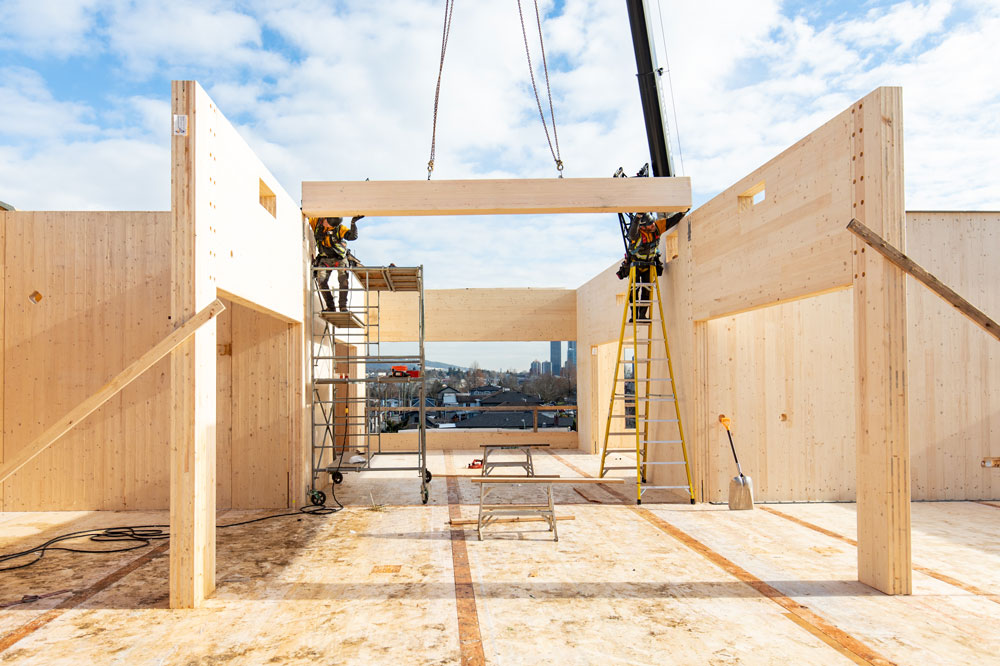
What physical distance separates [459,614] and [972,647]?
2.90 m

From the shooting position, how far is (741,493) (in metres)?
7.04

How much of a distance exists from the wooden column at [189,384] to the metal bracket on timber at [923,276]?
4.66 metres

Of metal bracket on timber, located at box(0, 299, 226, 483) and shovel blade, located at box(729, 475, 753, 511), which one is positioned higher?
metal bracket on timber, located at box(0, 299, 226, 483)

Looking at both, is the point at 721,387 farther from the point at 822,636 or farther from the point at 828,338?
the point at 822,636

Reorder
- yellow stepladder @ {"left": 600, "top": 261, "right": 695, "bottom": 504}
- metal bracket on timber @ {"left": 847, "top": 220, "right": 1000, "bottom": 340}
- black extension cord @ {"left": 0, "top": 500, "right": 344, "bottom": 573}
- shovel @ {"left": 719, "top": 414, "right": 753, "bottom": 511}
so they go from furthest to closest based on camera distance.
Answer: yellow stepladder @ {"left": 600, "top": 261, "right": 695, "bottom": 504}, shovel @ {"left": 719, "top": 414, "right": 753, "bottom": 511}, black extension cord @ {"left": 0, "top": 500, "right": 344, "bottom": 573}, metal bracket on timber @ {"left": 847, "top": 220, "right": 1000, "bottom": 340}

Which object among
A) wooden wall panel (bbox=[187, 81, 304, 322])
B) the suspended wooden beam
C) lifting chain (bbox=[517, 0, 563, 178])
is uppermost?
lifting chain (bbox=[517, 0, 563, 178])

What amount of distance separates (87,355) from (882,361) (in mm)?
8197

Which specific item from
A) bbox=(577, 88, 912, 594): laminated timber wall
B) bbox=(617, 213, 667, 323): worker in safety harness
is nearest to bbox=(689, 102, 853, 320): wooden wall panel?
bbox=(577, 88, 912, 594): laminated timber wall

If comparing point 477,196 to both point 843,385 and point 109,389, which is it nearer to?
Result: point 109,389

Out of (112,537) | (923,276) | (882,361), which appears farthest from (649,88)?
(112,537)

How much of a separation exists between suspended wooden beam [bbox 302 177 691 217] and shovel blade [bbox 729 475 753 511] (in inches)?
134

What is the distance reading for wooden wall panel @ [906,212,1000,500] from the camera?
312 inches

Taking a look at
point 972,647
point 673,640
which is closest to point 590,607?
point 673,640

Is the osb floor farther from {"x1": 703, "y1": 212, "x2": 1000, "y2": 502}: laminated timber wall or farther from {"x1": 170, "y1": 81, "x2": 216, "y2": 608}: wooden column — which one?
{"x1": 703, "y1": 212, "x2": 1000, "y2": 502}: laminated timber wall
